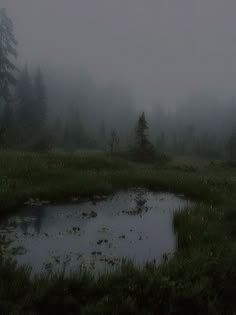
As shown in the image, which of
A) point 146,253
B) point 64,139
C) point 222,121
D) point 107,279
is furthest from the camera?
point 222,121

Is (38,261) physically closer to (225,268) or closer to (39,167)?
(225,268)

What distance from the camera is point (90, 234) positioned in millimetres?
10281

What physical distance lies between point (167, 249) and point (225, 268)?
2226mm

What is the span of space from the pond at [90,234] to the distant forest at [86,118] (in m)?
21.1

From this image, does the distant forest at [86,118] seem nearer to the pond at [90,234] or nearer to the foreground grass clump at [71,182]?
the foreground grass clump at [71,182]

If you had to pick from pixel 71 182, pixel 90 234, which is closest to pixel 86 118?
pixel 71 182

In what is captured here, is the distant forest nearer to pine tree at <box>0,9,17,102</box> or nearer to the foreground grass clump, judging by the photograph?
pine tree at <box>0,9,17,102</box>

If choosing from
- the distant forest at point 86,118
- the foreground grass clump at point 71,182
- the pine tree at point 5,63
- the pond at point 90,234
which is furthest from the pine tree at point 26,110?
the pond at point 90,234

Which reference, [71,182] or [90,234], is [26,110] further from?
[90,234]

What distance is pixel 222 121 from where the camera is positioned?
158 metres

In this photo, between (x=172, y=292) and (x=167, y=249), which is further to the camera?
(x=167, y=249)

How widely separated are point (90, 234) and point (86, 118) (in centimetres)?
11365

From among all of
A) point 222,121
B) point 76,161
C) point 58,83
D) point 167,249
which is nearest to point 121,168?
point 76,161

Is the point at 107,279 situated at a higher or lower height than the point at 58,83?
lower
